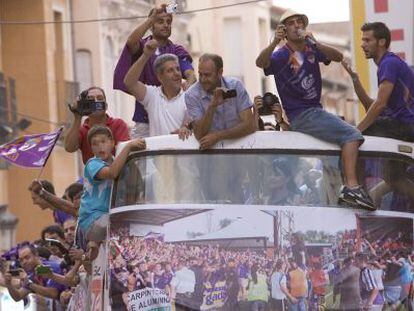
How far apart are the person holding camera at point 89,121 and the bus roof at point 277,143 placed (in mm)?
1624

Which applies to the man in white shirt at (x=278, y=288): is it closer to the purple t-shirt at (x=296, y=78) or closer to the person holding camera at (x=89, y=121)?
the purple t-shirt at (x=296, y=78)

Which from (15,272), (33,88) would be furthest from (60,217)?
(33,88)

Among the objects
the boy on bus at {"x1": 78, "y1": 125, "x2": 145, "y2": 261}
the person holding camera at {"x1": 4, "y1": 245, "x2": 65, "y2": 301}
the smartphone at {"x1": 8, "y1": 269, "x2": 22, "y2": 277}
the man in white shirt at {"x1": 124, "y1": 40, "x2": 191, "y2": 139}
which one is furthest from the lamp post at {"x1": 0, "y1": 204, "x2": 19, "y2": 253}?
the boy on bus at {"x1": 78, "y1": 125, "x2": 145, "y2": 261}

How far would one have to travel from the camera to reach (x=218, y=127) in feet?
43.6

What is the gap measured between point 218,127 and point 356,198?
1113 mm

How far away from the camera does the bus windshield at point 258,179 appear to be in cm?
1298

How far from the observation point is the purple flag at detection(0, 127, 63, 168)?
16.5m

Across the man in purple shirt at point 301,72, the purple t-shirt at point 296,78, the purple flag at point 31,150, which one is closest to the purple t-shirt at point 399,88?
the man in purple shirt at point 301,72

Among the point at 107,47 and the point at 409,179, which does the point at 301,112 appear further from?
the point at 107,47

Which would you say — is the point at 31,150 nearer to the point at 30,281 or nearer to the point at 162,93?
the point at 30,281

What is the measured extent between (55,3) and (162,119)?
106ft

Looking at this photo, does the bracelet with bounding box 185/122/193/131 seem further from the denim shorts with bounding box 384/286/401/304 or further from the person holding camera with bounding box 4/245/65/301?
the person holding camera with bounding box 4/245/65/301

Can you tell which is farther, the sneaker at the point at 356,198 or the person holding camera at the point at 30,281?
the person holding camera at the point at 30,281

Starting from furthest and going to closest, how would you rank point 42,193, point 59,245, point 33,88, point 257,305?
point 33,88, point 59,245, point 42,193, point 257,305
